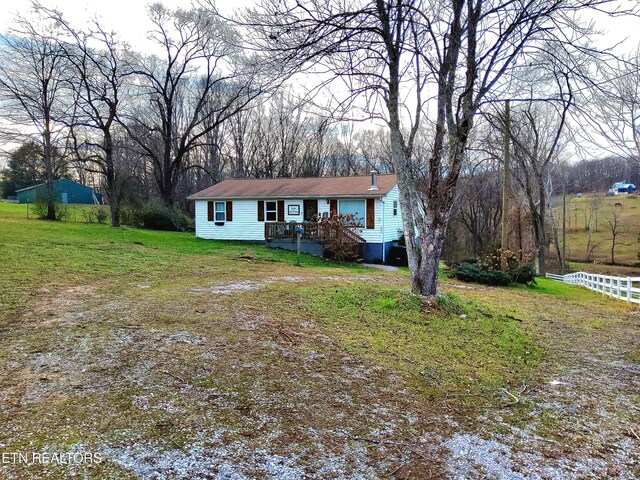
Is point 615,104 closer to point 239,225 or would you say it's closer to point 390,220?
point 390,220

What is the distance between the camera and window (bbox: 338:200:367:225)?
1898 cm

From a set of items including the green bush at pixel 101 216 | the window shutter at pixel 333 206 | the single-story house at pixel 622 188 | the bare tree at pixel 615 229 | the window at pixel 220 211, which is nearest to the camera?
the window shutter at pixel 333 206

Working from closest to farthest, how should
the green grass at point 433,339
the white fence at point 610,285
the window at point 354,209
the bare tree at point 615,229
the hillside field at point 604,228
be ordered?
the green grass at point 433,339 < the white fence at point 610,285 < the window at point 354,209 < the bare tree at point 615,229 < the hillside field at point 604,228

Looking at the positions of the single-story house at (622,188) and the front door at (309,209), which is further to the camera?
the single-story house at (622,188)

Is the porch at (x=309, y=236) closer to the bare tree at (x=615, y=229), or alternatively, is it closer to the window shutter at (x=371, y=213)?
the window shutter at (x=371, y=213)

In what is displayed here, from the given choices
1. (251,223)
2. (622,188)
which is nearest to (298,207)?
(251,223)

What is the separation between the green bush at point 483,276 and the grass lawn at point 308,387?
24.6 ft

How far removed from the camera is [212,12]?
→ 15.8ft

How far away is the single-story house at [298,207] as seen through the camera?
61.9 ft

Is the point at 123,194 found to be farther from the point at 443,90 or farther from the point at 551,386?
the point at 551,386

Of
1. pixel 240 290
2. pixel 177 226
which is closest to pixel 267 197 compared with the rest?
pixel 177 226

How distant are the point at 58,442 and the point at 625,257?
141ft

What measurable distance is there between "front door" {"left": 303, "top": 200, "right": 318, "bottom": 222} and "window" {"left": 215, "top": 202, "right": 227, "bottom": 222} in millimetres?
4644

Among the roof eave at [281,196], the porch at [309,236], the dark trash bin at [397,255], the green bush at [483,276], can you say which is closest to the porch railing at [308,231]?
the porch at [309,236]
